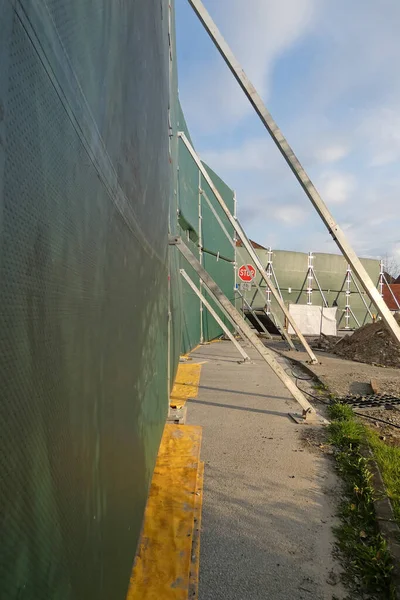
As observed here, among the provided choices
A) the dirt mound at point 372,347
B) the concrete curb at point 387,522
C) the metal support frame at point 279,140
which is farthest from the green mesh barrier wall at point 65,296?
the dirt mound at point 372,347

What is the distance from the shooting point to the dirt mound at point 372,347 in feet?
33.9

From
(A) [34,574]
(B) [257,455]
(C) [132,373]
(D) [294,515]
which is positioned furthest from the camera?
(B) [257,455]

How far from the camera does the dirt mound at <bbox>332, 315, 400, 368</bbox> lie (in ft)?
33.9

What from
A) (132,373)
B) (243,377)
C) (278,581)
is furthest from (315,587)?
(243,377)

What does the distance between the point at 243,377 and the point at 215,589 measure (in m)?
5.38

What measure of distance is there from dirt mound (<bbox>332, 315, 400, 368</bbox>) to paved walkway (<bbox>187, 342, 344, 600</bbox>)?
595 centimetres

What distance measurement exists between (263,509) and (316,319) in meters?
14.1

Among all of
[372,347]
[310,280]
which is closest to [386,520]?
[372,347]

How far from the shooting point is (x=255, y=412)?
5.25 m

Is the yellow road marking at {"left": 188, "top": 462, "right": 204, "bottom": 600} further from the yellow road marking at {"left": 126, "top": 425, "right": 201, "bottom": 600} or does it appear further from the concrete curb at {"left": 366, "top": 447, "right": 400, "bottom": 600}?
the concrete curb at {"left": 366, "top": 447, "right": 400, "bottom": 600}

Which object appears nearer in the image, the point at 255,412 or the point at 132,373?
the point at 132,373

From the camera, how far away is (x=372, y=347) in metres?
11.0

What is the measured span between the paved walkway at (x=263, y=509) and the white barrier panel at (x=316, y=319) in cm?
1143

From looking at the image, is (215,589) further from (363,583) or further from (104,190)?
(104,190)
